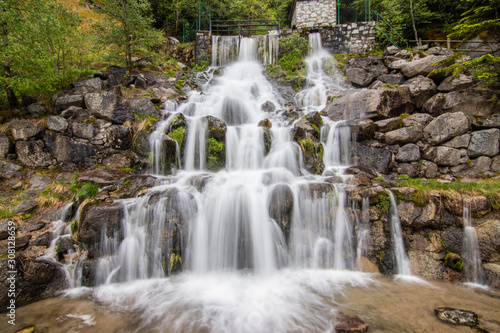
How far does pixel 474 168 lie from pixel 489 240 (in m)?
4.07

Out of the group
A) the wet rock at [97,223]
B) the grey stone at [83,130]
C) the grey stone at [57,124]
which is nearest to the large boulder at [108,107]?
the grey stone at [83,130]

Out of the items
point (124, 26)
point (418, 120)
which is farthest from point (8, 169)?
point (418, 120)

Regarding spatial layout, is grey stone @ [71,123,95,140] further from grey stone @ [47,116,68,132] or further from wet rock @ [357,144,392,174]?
wet rock @ [357,144,392,174]

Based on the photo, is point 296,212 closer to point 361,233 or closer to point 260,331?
point 361,233

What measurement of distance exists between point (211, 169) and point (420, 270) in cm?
694

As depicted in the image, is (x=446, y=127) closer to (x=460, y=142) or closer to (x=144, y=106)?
(x=460, y=142)

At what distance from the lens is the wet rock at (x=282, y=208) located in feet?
20.2

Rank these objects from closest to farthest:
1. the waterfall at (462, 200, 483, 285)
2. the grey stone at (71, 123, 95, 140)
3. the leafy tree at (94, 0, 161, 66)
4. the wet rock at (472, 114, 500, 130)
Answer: the waterfall at (462, 200, 483, 285), the grey stone at (71, 123, 95, 140), the wet rock at (472, 114, 500, 130), the leafy tree at (94, 0, 161, 66)

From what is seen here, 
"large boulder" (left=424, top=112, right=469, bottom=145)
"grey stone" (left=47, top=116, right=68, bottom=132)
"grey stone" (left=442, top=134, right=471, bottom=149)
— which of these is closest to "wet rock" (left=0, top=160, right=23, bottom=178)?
"grey stone" (left=47, top=116, right=68, bottom=132)

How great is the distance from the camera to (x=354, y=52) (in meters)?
17.2

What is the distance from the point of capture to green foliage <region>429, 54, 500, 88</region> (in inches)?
320

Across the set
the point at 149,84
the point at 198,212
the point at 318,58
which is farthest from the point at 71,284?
the point at 318,58

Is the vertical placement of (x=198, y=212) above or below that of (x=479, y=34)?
below

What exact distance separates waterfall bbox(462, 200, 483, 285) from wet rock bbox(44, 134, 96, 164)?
1164cm
